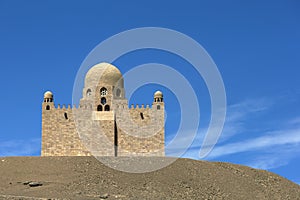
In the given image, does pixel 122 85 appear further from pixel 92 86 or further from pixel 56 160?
pixel 56 160

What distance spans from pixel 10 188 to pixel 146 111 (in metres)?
18.4

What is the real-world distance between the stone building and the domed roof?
74.6 inches

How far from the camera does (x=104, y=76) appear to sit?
66.1m

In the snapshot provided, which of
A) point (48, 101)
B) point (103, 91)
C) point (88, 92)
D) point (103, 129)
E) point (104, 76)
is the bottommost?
point (103, 129)

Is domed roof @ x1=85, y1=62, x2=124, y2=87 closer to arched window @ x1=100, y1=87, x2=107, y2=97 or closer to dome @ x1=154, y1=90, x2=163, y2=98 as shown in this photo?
arched window @ x1=100, y1=87, x2=107, y2=97

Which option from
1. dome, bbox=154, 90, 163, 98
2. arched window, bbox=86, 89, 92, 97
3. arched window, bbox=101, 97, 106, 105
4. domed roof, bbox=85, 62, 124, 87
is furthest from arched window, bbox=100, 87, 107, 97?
dome, bbox=154, 90, 163, 98

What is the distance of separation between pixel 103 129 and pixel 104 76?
526cm

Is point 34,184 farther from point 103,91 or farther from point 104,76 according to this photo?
point 104,76

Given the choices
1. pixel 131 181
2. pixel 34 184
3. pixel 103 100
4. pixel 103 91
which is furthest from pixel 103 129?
pixel 34 184

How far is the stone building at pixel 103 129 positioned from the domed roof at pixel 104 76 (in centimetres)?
189

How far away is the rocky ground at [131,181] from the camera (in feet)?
160

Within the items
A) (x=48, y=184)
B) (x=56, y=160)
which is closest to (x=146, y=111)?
(x=56, y=160)

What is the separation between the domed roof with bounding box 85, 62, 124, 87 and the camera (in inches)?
2601

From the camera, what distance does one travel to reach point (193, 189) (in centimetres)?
5188
